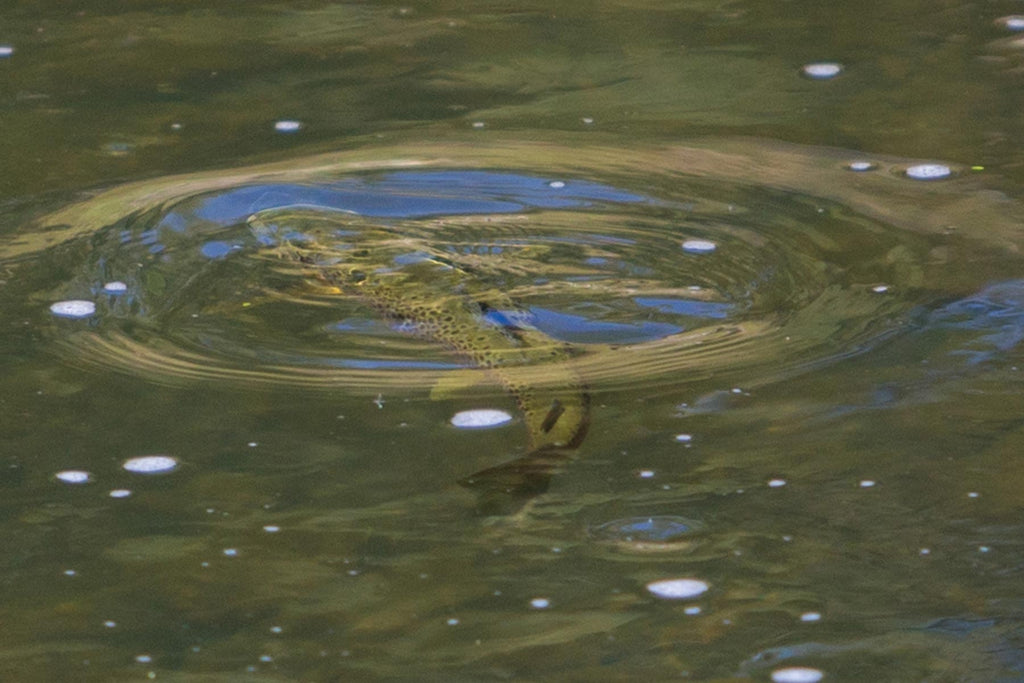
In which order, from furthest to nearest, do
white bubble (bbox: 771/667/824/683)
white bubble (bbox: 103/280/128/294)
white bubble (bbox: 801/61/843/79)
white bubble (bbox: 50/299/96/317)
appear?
white bubble (bbox: 801/61/843/79) → white bubble (bbox: 103/280/128/294) → white bubble (bbox: 50/299/96/317) → white bubble (bbox: 771/667/824/683)

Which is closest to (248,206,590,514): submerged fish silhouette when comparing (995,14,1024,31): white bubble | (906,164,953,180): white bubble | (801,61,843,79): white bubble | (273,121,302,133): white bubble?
(273,121,302,133): white bubble

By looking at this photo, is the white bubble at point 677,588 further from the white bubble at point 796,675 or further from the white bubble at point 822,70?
the white bubble at point 822,70

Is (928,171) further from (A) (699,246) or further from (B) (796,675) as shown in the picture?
(B) (796,675)

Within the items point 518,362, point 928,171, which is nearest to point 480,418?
point 518,362

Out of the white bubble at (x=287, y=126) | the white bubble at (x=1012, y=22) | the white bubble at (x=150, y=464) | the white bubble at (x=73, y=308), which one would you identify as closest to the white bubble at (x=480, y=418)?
the white bubble at (x=150, y=464)

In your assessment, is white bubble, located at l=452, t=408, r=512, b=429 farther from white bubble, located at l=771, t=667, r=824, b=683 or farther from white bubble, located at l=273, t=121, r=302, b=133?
white bubble, located at l=273, t=121, r=302, b=133

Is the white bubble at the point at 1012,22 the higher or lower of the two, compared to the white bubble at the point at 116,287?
higher
